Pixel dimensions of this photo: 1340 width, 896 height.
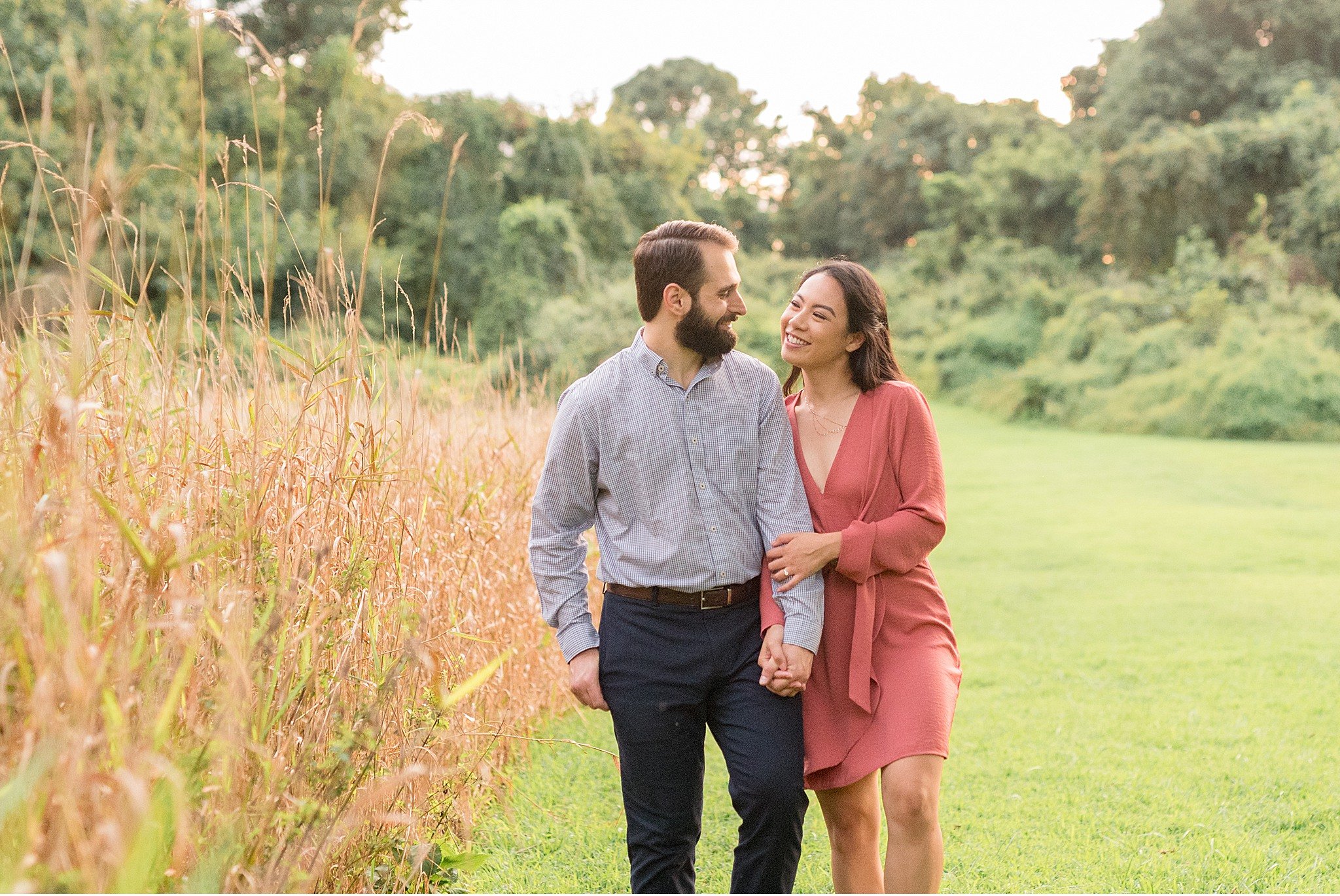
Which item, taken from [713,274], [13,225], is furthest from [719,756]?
[13,225]

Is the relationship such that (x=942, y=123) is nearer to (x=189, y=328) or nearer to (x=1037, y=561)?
(x=1037, y=561)

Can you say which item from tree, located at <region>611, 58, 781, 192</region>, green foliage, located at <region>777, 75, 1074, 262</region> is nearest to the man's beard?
green foliage, located at <region>777, 75, 1074, 262</region>

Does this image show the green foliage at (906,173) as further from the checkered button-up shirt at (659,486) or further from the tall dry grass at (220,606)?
the tall dry grass at (220,606)

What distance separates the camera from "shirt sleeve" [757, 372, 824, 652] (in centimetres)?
248

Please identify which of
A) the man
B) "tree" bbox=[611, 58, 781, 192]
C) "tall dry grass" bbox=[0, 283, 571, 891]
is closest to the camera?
"tall dry grass" bbox=[0, 283, 571, 891]

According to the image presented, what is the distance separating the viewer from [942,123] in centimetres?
3616

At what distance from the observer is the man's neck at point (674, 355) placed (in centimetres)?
266

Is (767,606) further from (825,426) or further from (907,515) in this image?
(825,426)

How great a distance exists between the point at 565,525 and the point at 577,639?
0.91ft

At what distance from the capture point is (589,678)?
2.57m

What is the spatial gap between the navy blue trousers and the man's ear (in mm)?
702

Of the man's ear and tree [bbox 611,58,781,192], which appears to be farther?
tree [bbox 611,58,781,192]

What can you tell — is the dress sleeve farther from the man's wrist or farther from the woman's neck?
the man's wrist

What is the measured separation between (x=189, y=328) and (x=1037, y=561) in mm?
7932
